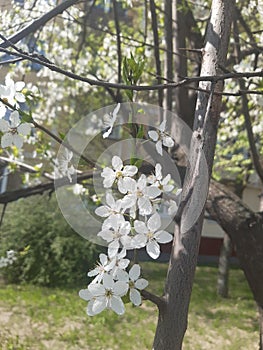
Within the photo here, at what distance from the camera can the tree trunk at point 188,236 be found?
2.67 ft

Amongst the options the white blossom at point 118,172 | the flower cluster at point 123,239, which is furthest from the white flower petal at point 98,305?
the white blossom at point 118,172

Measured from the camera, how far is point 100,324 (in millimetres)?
4008

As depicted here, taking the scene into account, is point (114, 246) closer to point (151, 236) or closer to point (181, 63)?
point (151, 236)

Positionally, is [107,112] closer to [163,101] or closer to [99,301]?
[99,301]

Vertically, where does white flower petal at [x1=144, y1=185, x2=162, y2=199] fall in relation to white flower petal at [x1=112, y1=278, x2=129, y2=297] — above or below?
above

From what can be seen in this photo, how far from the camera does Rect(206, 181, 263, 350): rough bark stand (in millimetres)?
2020

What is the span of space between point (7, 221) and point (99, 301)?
5.78 metres

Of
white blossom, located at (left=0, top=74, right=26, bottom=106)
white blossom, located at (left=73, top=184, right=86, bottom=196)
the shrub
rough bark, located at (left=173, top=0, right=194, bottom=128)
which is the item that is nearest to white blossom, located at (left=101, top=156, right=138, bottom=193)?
white blossom, located at (left=0, top=74, right=26, bottom=106)

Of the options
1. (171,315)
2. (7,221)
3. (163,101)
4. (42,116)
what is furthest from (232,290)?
(171,315)

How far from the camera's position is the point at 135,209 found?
0.75m

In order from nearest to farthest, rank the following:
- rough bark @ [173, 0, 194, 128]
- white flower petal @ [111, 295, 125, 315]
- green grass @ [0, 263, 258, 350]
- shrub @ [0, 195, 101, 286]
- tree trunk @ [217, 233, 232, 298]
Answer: white flower petal @ [111, 295, 125, 315]
rough bark @ [173, 0, 194, 128]
green grass @ [0, 263, 258, 350]
shrub @ [0, 195, 101, 286]
tree trunk @ [217, 233, 232, 298]

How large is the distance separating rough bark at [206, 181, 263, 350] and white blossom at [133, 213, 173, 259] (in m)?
1.42

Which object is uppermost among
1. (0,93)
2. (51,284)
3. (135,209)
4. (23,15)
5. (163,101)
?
(23,15)

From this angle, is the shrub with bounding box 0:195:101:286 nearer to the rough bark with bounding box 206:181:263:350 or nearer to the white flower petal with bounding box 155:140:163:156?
the rough bark with bounding box 206:181:263:350
